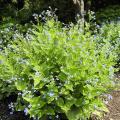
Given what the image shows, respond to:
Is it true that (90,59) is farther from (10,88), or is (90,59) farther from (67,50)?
(10,88)

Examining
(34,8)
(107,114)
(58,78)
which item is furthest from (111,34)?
(34,8)

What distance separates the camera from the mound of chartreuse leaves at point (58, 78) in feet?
14.2

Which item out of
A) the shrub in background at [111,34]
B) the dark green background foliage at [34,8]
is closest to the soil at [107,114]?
the shrub in background at [111,34]

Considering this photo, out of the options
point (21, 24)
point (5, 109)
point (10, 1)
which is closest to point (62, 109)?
point (5, 109)

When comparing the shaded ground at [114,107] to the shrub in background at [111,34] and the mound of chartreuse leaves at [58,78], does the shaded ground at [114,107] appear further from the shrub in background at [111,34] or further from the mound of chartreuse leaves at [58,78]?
the shrub in background at [111,34]

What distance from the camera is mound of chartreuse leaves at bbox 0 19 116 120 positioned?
171 inches

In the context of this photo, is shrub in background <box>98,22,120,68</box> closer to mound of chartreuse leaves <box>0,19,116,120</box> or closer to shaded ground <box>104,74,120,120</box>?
shaded ground <box>104,74,120,120</box>

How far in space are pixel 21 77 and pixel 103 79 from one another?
1.04 m

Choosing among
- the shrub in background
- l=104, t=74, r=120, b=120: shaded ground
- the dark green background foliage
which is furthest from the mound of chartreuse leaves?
the dark green background foliage

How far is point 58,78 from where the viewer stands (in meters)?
4.48

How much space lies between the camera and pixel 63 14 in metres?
8.74

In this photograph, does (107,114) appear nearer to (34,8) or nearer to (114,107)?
(114,107)

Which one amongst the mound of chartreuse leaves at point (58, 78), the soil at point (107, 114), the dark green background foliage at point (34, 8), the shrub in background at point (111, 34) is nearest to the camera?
the mound of chartreuse leaves at point (58, 78)

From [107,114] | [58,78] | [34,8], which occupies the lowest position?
[107,114]
